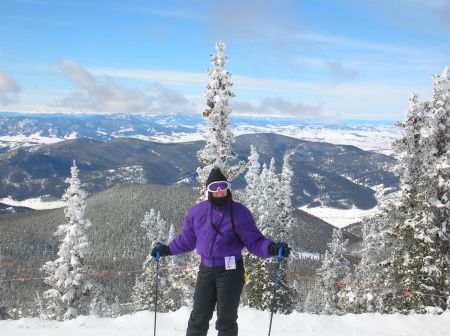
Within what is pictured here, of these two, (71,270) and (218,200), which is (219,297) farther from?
(71,270)

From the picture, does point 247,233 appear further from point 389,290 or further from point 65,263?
point 65,263

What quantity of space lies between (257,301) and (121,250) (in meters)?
166

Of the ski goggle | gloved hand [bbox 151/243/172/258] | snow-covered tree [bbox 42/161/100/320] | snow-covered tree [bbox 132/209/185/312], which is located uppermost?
the ski goggle

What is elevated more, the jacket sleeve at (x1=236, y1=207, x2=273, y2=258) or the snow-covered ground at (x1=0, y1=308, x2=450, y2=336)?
the jacket sleeve at (x1=236, y1=207, x2=273, y2=258)

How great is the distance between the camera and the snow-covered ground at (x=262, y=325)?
10688 millimetres

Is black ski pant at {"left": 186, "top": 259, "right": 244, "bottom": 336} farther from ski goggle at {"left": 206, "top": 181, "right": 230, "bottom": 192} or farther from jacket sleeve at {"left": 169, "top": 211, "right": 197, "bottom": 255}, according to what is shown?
ski goggle at {"left": 206, "top": 181, "right": 230, "bottom": 192}

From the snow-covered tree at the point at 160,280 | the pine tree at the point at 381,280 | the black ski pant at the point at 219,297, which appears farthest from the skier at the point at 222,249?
the snow-covered tree at the point at 160,280

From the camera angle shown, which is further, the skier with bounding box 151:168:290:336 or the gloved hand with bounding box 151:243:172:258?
the gloved hand with bounding box 151:243:172:258

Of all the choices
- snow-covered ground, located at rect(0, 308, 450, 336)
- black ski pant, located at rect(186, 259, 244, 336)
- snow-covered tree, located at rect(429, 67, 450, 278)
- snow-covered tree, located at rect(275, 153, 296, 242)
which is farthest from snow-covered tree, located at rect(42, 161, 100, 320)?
black ski pant, located at rect(186, 259, 244, 336)

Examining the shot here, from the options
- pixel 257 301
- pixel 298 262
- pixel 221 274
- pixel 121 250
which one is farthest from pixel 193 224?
pixel 121 250

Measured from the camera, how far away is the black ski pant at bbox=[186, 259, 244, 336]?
6473mm

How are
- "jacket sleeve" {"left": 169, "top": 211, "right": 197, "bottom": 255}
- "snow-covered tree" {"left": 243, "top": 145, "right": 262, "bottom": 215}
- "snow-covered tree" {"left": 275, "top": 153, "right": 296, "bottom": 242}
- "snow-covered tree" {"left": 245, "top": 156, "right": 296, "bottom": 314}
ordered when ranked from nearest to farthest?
"jacket sleeve" {"left": 169, "top": 211, "right": 197, "bottom": 255} → "snow-covered tree" {"left": 245, "top": 156, "right": 296, "bottom": 314} → "snow-covered tree" {"left": 275, "top": 153, "right": 296, "bottom": 242} → "snow-covered tree" {"left": 243, "top": 145, "right": 262, "bottom": 215}

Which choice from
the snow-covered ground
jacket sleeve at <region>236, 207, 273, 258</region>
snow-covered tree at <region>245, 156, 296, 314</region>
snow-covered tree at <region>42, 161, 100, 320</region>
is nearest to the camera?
jacket sleeve at <region>236, 207, 273, 258</region>

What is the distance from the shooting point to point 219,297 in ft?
21.4
